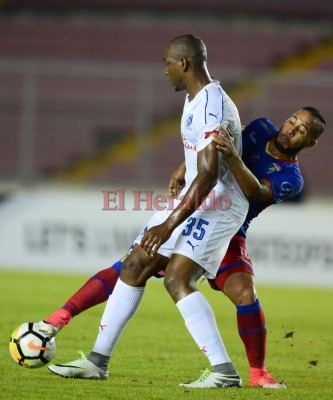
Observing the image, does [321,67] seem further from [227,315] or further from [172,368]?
[172,368]

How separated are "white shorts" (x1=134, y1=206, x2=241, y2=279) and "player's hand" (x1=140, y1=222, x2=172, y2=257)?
0.30 m

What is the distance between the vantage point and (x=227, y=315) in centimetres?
1064

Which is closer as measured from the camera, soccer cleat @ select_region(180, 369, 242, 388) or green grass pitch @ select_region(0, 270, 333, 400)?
green grass pitch @ select_region(0, 270, 333, 400)

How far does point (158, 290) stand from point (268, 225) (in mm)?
1879

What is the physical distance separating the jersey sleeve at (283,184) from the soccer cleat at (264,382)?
1.13 meters

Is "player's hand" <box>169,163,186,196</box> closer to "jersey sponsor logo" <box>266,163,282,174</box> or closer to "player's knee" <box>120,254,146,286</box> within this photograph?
"jersey sponsor logo" <box>266,163,282,174</box>

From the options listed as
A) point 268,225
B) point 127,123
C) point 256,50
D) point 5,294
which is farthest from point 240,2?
point 5,294

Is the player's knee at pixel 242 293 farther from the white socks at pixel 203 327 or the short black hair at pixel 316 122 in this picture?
the short black hair at pixel 316 122

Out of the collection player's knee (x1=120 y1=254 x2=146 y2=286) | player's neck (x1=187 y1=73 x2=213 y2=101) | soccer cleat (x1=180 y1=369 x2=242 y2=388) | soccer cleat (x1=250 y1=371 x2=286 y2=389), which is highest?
player's neck (x1=187 y1=73 x2=213 y2=101)

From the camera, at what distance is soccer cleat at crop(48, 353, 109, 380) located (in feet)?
19.5

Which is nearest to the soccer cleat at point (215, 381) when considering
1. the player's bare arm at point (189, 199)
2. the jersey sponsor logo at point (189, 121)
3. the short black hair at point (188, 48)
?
the player's bare arm at point (189, 199)

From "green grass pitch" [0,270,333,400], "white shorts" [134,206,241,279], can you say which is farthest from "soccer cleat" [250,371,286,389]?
"white shorts" [134,206,241,279]

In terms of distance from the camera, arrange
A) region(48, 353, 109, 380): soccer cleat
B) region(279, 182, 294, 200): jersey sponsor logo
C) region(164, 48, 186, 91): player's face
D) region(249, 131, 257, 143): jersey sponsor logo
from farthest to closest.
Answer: region(249, 131, 257, 143): jersey sponsor logo
region(279, 182, 294, 200): jersey sponsor logo
region(48, 353, 109, 380): soccer cleat
region(164, 48, 186, 91): player's face

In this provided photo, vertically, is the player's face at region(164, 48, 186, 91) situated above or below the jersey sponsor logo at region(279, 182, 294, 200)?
above
